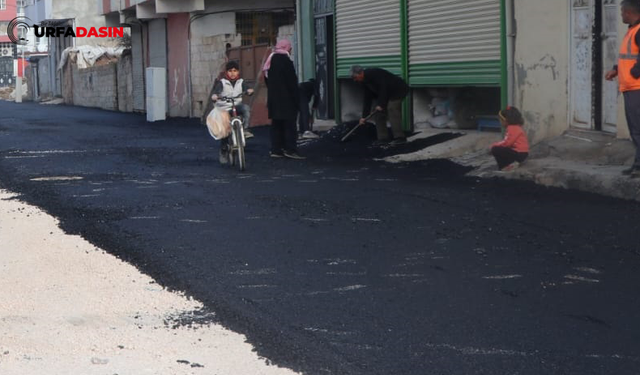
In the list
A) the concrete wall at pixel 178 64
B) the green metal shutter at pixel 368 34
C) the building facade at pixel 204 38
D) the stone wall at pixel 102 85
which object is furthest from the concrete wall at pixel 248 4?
the green metal shutter at pixel 368 34

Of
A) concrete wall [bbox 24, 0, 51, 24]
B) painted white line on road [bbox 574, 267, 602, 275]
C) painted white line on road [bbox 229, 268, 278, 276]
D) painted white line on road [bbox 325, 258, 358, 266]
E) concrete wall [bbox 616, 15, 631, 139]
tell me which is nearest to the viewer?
painted white line on road [bbox 574, 267, 602, 275]

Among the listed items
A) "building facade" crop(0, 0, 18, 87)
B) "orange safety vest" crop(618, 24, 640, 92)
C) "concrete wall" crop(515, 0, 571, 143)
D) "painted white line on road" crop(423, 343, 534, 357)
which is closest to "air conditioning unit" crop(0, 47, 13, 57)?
"building facade" crop(0, 0, 18, 87)

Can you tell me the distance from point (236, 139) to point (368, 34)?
6778 millimetres

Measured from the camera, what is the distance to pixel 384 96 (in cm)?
1916

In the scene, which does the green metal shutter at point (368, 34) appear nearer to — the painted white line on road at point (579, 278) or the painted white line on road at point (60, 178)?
the painted white line on road at point (60, 178)

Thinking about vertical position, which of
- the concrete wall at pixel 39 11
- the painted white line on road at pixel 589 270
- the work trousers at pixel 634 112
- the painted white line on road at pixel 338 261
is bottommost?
the painted white line on road at pixel 589 270

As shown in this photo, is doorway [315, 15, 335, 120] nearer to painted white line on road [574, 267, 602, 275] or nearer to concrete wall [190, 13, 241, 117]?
concrete wall [190, 13, 241, 117]

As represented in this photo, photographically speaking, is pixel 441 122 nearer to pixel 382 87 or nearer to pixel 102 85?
pixel 382 87

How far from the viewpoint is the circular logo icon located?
75.7 metres

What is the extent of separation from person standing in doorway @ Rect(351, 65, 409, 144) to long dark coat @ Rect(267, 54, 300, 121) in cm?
127

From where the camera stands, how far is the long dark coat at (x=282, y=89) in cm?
1789

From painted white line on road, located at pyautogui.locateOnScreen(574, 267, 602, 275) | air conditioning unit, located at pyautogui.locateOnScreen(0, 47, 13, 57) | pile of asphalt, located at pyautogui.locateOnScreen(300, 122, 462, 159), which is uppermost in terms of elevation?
air conditioning unit, located at pyautogui.locateOnScreen(0, 47, 13, 57)

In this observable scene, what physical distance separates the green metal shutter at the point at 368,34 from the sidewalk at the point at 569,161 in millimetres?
3999

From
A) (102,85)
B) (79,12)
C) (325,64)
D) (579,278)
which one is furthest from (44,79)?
(579,278)
